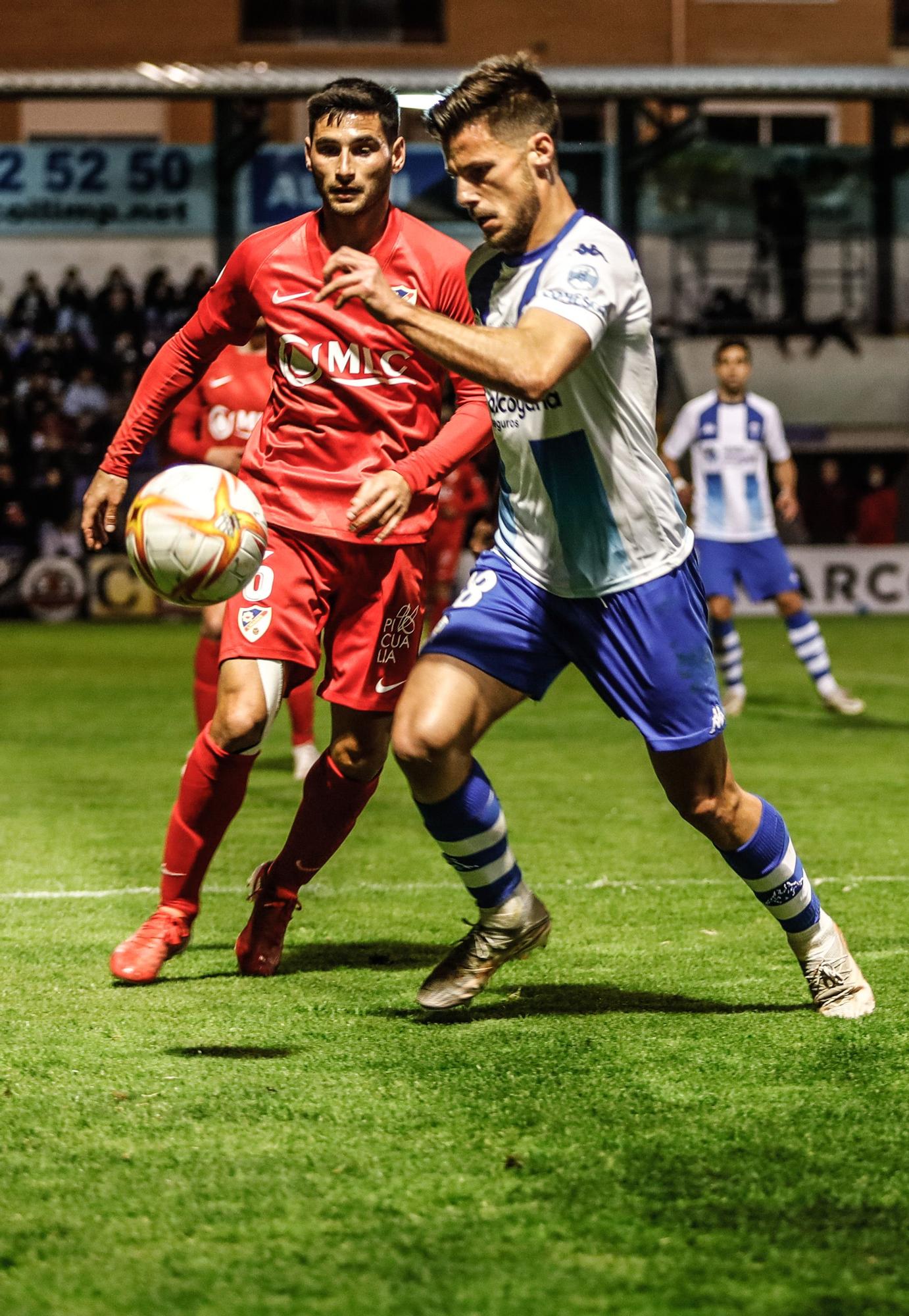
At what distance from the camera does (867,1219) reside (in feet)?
9.70

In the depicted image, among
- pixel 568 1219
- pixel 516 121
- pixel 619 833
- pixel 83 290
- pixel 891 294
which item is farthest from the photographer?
pixel 891 294

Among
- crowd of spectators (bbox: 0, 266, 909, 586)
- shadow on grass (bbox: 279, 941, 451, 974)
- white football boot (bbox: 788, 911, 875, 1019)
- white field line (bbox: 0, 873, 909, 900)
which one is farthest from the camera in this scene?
crowd of spectators (bbox: 0, 266, 909, 586)

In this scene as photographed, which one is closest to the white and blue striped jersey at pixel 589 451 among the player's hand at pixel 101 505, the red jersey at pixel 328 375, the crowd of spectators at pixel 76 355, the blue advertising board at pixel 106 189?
the red jersey at pixel 328 375

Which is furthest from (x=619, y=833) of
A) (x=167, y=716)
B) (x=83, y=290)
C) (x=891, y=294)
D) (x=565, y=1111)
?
(x=891, y=294)

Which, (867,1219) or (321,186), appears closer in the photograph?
(867,1219)

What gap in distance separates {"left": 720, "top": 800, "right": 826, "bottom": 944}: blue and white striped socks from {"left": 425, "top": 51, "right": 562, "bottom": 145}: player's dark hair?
1.62 metres

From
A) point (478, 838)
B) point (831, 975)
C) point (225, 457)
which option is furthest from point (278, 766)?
point (831, 975)

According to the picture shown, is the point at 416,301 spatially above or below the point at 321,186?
below

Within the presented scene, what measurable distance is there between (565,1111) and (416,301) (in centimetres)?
215

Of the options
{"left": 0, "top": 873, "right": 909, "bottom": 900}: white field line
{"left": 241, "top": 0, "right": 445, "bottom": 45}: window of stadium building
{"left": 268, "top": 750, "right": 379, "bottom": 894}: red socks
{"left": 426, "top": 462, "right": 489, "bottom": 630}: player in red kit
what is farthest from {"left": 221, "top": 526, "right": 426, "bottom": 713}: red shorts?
{"left": 241, "top": 0, "right": 445, "bottom": 45}: window of stadium building

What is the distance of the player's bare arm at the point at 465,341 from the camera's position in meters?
3.42

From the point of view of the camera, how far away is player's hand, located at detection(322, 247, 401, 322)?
3408 mm

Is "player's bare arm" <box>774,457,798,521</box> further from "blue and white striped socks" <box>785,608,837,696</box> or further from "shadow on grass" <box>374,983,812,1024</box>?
"shadow on grass" <box>374,983,812,1024</box>

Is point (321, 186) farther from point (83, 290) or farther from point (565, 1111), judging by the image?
point (83, 290)
